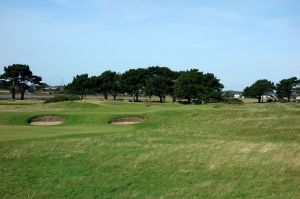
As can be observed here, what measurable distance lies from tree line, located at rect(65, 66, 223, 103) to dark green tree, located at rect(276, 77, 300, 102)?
38331 mm

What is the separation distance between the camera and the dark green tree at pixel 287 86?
151 metres

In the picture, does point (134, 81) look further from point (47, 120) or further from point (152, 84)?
point (47, 120)

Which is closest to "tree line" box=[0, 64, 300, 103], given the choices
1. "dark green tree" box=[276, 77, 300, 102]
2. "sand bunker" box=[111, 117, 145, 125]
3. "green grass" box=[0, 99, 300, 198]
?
"dark green tree" box=[276, 77, 300, 102]

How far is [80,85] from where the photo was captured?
134m

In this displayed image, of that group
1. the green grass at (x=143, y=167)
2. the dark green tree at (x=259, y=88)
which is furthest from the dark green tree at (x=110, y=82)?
the green grass at (x=143, y=167)

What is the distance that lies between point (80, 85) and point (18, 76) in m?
22.4

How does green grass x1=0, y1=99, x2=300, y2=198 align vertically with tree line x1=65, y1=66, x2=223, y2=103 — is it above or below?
below

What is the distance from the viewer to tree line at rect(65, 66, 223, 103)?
365 ft

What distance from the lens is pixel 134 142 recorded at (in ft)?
90.3

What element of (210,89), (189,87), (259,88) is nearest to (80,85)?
(189,87)

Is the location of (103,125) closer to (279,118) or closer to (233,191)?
(279,118)

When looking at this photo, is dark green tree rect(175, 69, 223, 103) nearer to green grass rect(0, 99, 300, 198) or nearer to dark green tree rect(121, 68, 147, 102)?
dark green tree rect(121, 68, 147, 102)

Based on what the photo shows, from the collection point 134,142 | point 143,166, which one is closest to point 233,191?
point 143,166

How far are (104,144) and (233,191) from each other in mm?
10649
